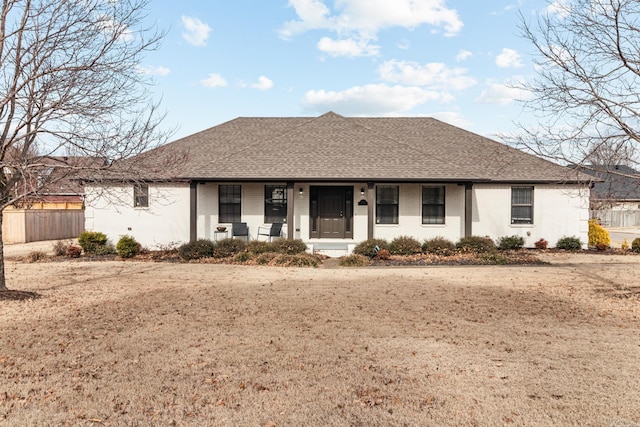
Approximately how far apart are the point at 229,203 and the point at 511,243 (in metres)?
11.3

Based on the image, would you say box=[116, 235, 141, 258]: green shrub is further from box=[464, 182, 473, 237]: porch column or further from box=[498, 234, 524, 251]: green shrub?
box=[498, 234, 524, 251]: green shrub

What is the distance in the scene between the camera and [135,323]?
23.0 feet

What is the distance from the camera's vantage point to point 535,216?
59.0ft

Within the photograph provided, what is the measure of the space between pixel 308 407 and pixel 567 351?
3.69m

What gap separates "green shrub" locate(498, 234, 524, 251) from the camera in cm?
1744

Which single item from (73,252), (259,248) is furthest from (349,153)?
(73,252)

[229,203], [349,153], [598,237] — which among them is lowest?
[598,237]

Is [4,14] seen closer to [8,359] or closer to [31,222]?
[8,359]

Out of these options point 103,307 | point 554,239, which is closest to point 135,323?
point 103,307

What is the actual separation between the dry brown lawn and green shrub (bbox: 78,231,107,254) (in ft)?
22.4

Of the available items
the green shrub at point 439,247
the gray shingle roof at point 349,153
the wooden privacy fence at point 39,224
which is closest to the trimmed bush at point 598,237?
the gray shingle roof at point 349,153

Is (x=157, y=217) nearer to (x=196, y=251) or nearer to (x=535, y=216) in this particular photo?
(x=196, y=251)

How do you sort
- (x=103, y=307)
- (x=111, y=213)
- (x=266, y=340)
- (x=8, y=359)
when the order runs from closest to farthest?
(x=8, y=359)
(x=266, y=340)
(x=103, y=307)
(x=111, y=213)

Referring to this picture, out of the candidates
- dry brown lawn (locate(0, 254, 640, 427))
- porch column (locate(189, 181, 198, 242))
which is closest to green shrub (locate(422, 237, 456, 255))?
dry brown lawn (locate(0, 254, 640, 427))
